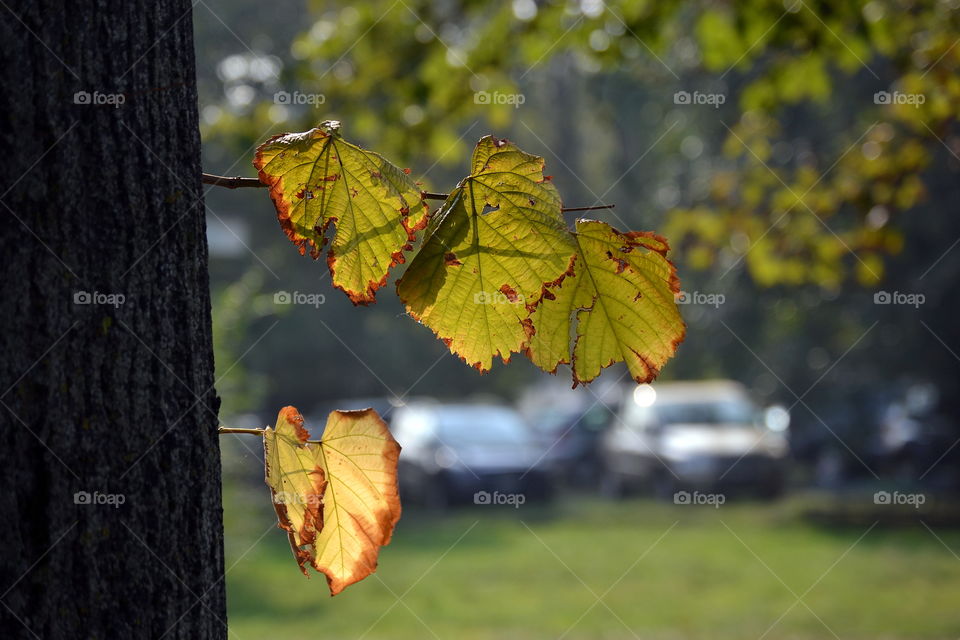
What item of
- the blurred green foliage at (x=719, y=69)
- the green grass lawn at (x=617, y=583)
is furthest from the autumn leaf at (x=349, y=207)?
the green grass lawn at (x=617, y=583)

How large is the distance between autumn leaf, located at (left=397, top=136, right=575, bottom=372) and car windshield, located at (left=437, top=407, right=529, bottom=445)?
1334 centimetres

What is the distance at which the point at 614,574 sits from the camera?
941 cm

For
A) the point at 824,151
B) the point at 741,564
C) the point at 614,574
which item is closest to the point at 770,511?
the point at 741,564

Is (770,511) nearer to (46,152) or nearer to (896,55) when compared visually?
(896,55)

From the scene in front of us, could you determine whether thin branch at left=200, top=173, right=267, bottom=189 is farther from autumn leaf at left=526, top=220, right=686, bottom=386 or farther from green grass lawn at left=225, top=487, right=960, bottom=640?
green grass lawn at left=225, top=487, right=960, bottom=640

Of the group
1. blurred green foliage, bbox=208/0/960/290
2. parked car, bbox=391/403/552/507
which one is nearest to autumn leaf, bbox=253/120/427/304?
blurred green foliage, bbox=208/0/960/290

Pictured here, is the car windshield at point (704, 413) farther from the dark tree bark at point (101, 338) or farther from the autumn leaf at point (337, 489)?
the dark tree bark at point (101, 338)

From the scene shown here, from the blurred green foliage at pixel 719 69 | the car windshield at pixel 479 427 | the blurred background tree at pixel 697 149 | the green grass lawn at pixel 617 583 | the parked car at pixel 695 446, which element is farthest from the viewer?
the car windshield at pixel 479 427

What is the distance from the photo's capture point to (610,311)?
120 cm

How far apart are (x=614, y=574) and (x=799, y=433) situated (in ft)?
35.6

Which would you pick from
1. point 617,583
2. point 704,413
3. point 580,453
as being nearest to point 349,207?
point 617,583

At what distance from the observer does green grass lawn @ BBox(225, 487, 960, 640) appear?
289 inches

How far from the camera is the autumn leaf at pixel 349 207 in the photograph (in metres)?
1.14

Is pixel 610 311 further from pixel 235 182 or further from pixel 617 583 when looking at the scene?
pixel 617 583
